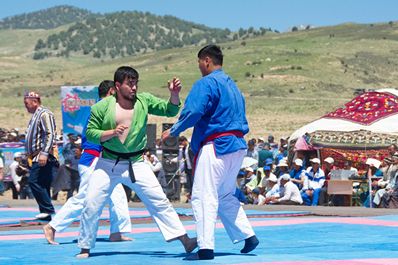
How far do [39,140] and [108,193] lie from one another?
3427 millimetres

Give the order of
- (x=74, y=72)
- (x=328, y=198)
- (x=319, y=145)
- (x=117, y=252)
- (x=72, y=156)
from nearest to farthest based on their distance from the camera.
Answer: (x=117, y=252), (x=328, y=198), (x=72, y=156), (x=319, y=145), (x=74, y=72)

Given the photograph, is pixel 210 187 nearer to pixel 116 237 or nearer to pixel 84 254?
pixel 84 254

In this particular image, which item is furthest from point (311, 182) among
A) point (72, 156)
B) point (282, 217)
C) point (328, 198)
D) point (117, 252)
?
point (117, 252)

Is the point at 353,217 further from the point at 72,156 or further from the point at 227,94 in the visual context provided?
the point at 72,156

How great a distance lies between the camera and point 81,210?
1216 cm

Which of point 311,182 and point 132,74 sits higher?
point 132,74

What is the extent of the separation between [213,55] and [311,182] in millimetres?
11509

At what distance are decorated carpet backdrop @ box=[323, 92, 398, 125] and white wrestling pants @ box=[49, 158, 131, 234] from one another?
15.5 metres

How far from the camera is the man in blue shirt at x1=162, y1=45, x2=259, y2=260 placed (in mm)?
9648

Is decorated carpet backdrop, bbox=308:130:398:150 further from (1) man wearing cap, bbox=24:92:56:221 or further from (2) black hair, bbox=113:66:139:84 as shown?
(2) black hair, bbox=113:66:139:84

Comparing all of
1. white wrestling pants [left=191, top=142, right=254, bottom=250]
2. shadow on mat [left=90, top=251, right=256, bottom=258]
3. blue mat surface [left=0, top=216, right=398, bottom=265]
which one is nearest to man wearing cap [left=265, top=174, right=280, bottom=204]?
blue mat surface [left=0, top=216, right=398, bottom=265]

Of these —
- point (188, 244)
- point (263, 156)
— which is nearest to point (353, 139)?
point (263, 156)

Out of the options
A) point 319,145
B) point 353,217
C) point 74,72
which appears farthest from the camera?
point 74,72

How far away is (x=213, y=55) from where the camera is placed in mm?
10000
